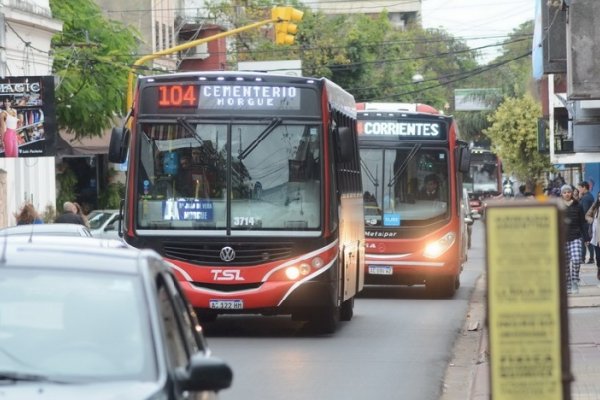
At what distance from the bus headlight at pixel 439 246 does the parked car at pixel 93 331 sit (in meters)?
18.3

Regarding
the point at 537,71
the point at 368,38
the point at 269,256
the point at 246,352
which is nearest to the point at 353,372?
the point at 246,352

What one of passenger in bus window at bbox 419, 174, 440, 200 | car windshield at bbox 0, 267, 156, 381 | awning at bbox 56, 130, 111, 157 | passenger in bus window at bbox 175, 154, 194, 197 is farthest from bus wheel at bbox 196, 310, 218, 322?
awning at bbox 56, 130, 111, 157

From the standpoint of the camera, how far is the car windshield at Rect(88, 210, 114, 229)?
118ft

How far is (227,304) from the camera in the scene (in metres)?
17.6

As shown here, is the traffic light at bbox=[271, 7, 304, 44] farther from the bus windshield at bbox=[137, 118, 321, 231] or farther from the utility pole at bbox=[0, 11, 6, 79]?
the bus windshield at bbox=[137, 118, 321, 231]

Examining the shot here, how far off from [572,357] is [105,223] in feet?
71.6

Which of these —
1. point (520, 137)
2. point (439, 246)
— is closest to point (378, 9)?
point (520, 137)

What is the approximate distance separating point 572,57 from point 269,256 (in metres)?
4.45

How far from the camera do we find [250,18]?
216ft

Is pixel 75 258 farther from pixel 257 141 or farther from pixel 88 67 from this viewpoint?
pixel 88 67

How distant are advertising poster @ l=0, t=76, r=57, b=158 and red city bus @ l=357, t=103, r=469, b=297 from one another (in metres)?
9.11

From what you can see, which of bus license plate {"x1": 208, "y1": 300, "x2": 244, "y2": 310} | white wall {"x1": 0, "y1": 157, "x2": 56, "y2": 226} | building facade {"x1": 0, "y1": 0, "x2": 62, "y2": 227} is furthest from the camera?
white wall {"x1": 0, "y1": 157, "x2": 56, "y2": 226}

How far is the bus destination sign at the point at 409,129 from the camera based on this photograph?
25.6 metres

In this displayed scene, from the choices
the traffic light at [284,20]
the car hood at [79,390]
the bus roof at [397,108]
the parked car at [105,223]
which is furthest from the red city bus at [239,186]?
the parked car at [105,223]
